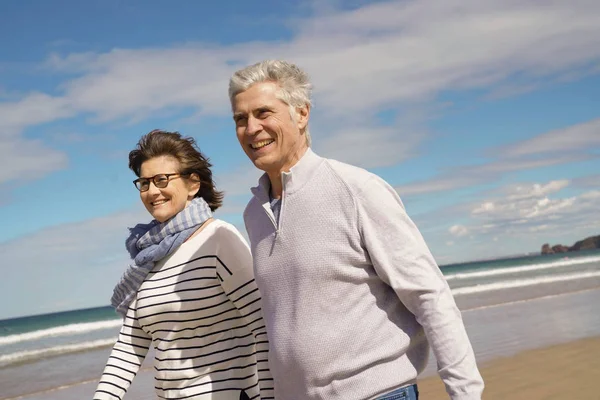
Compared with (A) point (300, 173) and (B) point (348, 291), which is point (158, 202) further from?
(B) point (348, 291)

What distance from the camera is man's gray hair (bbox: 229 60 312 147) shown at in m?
2.16

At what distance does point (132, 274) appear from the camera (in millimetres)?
2826

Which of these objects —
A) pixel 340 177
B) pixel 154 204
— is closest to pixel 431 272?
pixel 340 177

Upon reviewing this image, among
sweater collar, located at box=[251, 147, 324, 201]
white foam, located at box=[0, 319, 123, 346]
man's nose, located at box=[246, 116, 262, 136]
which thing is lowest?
sweater collar, located at box=[251, 147, 324, 201]

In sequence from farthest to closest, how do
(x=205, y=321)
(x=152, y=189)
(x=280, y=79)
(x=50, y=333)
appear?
(x=50, y=333) < (x=152, y=189) < (x=205, y=321) < (x=280, y=79)

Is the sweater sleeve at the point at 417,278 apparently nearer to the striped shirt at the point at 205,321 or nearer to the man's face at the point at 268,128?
the man's face at the point at 268,128

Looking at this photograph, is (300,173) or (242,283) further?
(242,283)

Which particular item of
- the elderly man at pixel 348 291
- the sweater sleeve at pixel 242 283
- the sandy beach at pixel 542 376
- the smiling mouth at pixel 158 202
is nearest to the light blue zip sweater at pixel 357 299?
the elderly man at pixel 348 291

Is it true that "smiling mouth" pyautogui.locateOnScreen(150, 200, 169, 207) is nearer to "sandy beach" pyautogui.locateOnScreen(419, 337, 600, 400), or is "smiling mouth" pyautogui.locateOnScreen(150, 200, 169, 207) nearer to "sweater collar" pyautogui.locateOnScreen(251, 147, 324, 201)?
"sweater collar" pyautogui.locateOnScreen(251, 147, 324, 201)

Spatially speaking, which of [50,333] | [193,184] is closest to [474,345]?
[193,184]

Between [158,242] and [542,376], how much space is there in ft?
16.3

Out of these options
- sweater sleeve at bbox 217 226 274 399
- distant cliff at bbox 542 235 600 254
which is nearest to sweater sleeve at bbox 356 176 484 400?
sweater sleeve at bbox 217 226 274 399

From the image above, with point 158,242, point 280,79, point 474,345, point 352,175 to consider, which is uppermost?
point 280,79

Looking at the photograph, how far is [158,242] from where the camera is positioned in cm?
285
